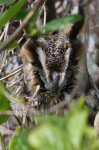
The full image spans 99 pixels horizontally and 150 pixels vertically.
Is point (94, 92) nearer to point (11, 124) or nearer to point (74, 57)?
point (74, 57)

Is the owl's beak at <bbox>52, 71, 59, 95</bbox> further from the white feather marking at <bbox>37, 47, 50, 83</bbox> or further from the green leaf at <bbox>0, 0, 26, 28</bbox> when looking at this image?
the green leaf at <bbox>0, 0, 26, 28</bbox>

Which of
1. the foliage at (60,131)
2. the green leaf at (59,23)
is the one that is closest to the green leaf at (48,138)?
the foliage at (60,131)

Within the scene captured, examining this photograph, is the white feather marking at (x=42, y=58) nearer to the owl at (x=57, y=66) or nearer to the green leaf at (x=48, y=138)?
the owl at (x=57, y=66)

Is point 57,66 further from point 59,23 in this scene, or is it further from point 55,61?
point 59,23

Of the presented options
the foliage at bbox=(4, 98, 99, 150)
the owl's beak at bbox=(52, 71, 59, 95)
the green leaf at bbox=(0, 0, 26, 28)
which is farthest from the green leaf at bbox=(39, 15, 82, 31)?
the owl's beak at bbox=(52, 71, 59, 95)

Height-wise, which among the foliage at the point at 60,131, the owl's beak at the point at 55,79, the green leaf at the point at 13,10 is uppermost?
the green leaf at the point at 13,10

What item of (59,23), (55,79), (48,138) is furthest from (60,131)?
(55,79)

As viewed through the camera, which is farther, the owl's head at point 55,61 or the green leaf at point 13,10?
the owl's head at point 55,61
